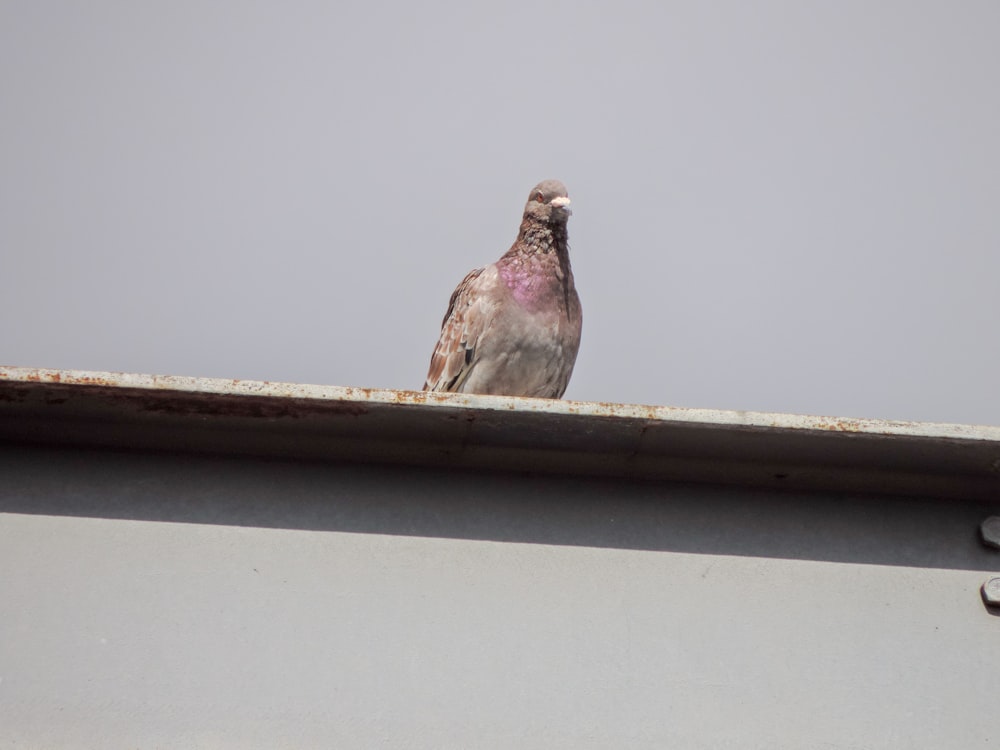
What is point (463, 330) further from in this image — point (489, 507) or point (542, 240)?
point (489, 507)

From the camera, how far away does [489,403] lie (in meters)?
3.80

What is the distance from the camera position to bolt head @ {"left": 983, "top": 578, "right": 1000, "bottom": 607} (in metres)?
3.88

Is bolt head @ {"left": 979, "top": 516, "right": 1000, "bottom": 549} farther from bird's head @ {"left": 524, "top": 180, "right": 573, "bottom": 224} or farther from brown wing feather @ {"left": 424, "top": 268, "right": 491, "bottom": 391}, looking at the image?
bird's head @ {"left": 524, "top": 180, "right": 573, "bottom": 224}

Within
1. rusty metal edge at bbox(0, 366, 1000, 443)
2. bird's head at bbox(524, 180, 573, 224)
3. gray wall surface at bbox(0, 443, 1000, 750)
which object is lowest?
gray wall surface at bbox(0, 443, 1000, 750)

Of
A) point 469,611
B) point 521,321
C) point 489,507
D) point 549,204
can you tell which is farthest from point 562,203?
point 469,611

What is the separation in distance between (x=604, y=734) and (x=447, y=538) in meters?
0.77

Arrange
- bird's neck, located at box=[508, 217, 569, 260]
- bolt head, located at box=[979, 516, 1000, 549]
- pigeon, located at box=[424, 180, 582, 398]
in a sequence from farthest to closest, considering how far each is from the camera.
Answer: bird's neck, located at box=[508, 217, 569, 260]
pigeon, located at box=[424, 180, 582, 398]
bolt head, located at box=[979, 516, 1000, 549]

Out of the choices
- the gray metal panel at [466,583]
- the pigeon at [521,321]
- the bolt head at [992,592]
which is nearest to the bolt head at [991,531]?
the gray metal panel at [466,583]

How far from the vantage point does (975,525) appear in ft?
13.4

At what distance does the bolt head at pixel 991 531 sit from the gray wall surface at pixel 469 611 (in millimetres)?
45

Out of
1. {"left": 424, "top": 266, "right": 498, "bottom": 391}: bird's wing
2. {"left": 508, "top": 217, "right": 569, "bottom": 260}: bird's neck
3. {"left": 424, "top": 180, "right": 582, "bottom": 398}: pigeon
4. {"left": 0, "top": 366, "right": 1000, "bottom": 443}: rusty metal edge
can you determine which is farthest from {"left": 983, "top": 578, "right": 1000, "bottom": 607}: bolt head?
{"left": 508, "top": 217, "right": 569, "bottom": 260}: bird's neck

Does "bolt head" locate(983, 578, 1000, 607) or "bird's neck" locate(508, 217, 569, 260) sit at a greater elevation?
"bird's neck" locate(508, 217, 569, 260)

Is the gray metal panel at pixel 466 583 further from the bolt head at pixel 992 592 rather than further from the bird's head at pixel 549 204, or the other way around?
the bird's head at pixel 549 204

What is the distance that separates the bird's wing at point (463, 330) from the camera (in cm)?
650
